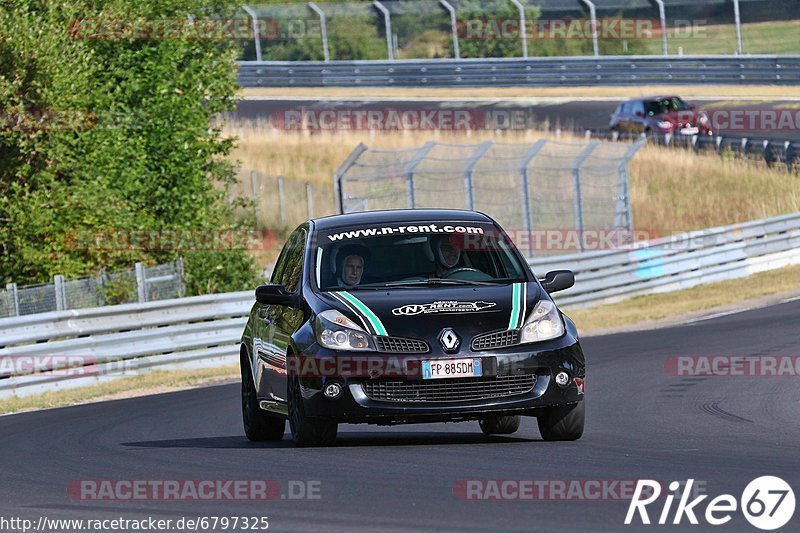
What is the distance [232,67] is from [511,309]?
19380 mm

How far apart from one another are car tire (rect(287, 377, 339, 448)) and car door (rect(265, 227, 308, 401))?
337mm

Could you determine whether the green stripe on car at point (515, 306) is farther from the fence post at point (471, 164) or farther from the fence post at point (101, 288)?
the fence post at point (471, 164)

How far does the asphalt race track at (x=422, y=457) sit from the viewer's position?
7.20m

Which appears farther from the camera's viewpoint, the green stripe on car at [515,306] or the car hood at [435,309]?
the green stripe on car at [515,306]

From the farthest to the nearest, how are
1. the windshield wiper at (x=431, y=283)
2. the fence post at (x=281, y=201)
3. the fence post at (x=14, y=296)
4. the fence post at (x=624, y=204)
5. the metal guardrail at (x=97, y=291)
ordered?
the fence post at (x=281, y=201) → the fence post at (x=624, y=204) → the metal guardrail at (x=97, y=291) → the fence post at (x=14, y=296) → the windshield wiper at (x=431, y=283)

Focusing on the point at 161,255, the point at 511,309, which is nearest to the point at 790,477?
the point at 511,309

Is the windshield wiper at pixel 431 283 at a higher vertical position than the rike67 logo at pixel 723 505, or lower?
higher

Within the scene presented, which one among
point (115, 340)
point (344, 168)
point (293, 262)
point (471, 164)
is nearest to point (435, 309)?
point (293, 262)

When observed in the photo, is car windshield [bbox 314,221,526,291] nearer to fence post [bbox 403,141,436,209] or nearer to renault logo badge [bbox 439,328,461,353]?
renault logo badge [bbox 439,328,461,353]

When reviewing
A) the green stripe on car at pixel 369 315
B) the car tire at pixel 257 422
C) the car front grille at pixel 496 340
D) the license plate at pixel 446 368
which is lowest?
the car tire at pixel 257 422

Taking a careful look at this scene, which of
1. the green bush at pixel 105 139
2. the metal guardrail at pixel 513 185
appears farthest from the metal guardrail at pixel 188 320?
the green bush at pixel 105 139

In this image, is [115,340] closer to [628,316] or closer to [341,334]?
[628,316]

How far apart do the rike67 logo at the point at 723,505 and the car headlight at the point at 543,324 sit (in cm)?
228

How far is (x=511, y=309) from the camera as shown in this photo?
9.80 m
